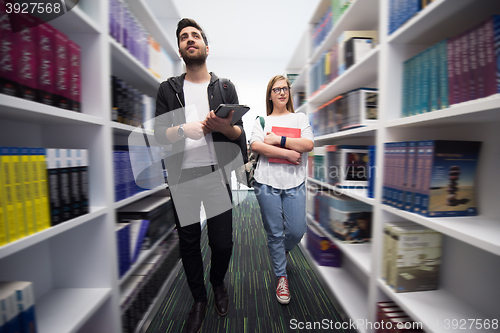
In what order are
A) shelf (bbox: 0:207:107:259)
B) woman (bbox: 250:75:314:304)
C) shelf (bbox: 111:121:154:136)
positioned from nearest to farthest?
1. shelf (bbox: 0:207:107:259)
2. shelf (bbox: 111:121:154:136)
3. woman (bbox: 250:75:314:304)

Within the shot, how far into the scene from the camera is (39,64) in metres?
0.67

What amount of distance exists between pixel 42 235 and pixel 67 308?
1.36 ft

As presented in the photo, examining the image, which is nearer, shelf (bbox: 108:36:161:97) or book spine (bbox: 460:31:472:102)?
book spine (bbox: 460:31:472:102)

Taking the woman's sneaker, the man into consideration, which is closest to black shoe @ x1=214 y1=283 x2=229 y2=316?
the man

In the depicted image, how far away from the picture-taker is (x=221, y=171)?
1249 millimetres

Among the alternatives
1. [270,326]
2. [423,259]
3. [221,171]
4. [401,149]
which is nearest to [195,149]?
[221,171]

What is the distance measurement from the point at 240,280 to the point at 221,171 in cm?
97

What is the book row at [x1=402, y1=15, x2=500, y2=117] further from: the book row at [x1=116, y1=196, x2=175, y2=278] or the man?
the book row at [x1=116, y1=196, x2=175, y2=278]

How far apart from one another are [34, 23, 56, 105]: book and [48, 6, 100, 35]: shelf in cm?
10

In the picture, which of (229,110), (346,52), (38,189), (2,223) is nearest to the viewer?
(2,223)

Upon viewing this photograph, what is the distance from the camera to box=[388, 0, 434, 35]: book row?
2.58 feet

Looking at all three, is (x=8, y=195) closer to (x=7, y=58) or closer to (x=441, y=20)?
(x=7, y=58)

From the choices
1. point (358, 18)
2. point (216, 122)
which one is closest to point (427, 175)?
point (216, 122)

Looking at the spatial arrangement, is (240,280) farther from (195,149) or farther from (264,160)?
(195,149)
